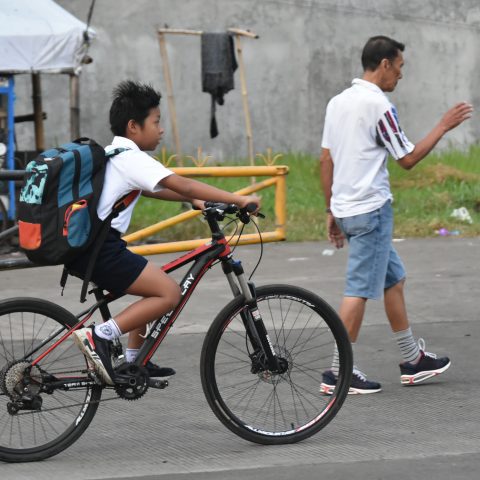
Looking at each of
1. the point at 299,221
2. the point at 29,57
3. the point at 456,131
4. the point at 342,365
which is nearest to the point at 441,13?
the point at 456,131

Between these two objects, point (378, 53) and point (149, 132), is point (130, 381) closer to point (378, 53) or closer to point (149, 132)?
point (149, 132)

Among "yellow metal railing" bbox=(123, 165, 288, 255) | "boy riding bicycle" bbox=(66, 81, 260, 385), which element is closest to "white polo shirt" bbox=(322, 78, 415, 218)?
"boy riding bicycle" bbox=(66, 81, 260, 385)

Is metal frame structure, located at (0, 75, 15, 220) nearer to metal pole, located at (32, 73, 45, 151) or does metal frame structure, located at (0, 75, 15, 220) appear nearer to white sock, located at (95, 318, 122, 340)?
metal pole, located at (32, 73, 45, 151)

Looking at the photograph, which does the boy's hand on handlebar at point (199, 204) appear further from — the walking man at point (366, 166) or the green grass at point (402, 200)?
the green grass at point (402, 200)

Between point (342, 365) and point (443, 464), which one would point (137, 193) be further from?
point (443, 464)

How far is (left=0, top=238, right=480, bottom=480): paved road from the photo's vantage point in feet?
16.4

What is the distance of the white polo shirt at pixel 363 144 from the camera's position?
20.1ft

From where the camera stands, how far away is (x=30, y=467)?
16.8ft

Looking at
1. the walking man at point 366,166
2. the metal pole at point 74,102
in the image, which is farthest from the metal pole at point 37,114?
the walking man at point 366,166

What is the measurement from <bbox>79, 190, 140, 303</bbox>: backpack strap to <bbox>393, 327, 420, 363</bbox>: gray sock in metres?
2.05

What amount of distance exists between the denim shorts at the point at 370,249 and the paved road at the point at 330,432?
0.59 metres

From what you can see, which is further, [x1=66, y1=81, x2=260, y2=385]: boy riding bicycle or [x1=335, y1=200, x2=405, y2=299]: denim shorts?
[x1=335, y1=200, x2=405, y2=299]: denim shorts

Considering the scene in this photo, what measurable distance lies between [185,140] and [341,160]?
9.63 meters

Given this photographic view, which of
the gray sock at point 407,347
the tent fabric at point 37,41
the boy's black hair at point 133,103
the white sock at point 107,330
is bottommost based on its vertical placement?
the gray sock at point 407,347
